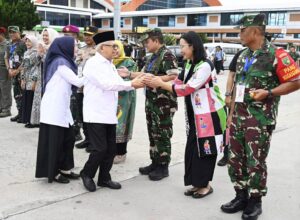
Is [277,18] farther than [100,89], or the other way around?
[277,18]

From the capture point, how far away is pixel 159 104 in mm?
4430

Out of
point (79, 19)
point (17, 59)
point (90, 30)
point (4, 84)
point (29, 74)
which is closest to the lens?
point (90, 30)

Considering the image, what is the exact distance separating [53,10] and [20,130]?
66.7 m

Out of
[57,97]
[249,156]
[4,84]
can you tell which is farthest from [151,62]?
[4,84]

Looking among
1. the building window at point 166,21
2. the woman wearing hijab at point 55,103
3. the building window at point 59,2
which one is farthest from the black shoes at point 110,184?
the building window at point 59,2

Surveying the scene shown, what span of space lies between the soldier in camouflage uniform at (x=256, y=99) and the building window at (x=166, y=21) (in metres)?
61.8

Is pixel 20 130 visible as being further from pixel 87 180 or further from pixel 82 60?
pixel 87 180

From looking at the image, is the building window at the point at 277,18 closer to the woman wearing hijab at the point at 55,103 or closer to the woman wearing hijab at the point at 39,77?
the woman wearing hijab at the point at 39,77

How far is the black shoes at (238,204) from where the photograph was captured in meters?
3.65

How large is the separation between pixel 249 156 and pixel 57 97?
2.11 meters

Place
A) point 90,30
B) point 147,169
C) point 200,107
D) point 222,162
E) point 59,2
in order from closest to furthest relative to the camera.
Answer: point 200,107
point 147,169
point 222,162
point 90,30
point 59,2

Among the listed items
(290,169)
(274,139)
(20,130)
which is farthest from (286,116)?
(20,130)

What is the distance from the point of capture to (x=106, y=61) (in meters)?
3.90

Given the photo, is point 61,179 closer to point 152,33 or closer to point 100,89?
point 100,89
